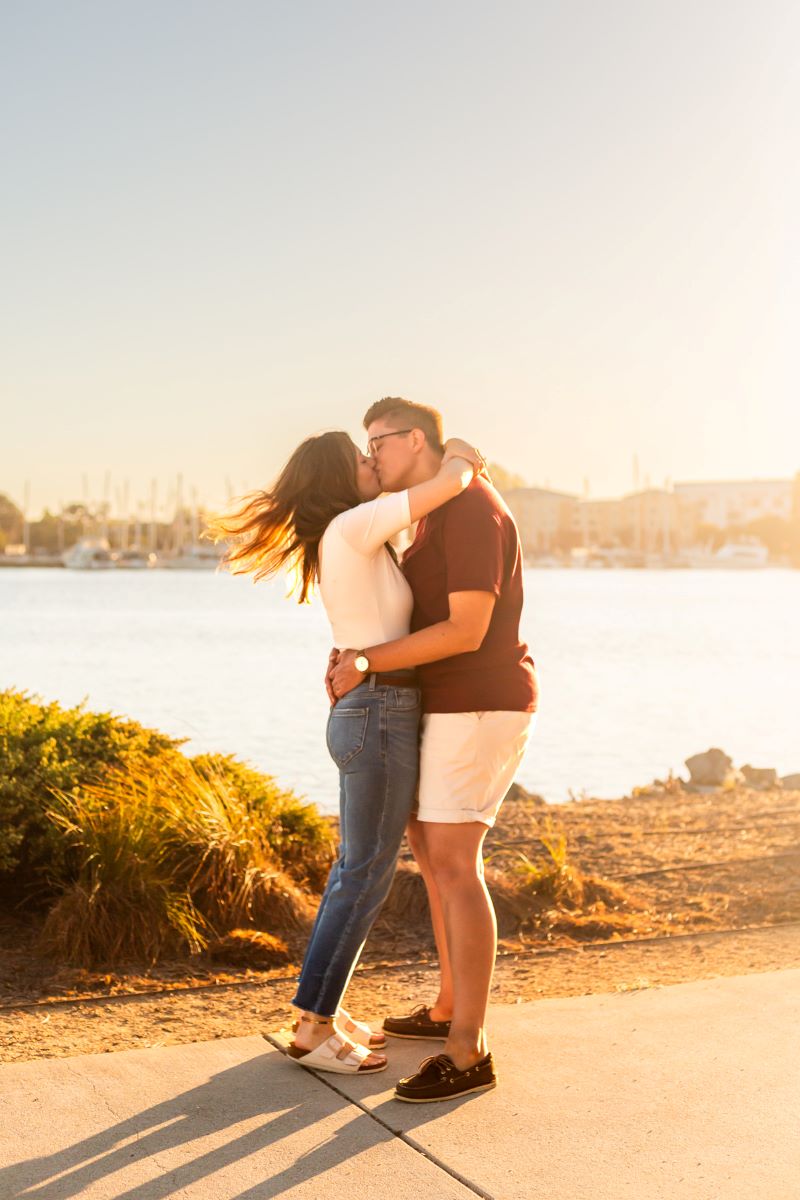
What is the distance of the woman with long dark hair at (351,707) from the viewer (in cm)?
411

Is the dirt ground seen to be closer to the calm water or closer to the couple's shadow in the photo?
the couple's shadow

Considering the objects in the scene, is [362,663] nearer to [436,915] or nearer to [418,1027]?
[436,915]

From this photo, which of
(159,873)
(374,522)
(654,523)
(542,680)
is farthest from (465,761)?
(654,523)

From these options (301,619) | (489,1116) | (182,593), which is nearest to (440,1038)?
(489,1116)

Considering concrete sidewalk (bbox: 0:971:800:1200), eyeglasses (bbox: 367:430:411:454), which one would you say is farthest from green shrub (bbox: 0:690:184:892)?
eyeglasses (bbox: 367:430:411:454)

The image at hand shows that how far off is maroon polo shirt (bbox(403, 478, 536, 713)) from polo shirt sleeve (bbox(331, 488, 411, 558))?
0.16m

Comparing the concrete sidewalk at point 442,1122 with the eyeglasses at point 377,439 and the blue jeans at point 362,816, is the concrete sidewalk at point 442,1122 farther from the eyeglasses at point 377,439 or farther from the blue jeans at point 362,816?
the eyeglasses at point 377,439

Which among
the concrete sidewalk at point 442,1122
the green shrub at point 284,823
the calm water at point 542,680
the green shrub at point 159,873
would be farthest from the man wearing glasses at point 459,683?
the calm water at point 542,680

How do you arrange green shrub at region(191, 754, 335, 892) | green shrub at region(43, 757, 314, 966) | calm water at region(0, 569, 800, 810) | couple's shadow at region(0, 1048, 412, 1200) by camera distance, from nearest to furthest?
couple's shadow at region(0, 1048, 412, 1200), green shrub at region(43, 757, 314, 966), green shrub at region(191, 754, 335, 892), calm water at region(0, 569, 800, 810)

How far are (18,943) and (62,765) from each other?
0.88m

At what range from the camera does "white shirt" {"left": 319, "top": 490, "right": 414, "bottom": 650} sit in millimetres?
4000

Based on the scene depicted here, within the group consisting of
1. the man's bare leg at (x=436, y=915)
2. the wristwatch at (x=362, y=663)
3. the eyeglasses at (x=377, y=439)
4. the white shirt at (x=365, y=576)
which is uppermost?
the eyeglasses at (x=377, y=439)

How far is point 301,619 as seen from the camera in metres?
65.5

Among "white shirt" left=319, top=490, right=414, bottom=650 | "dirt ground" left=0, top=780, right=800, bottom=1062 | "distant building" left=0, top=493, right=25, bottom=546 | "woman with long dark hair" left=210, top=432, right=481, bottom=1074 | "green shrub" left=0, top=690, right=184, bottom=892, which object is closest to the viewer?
"white shirt" left=319, top=490, right=414, bottom=650
